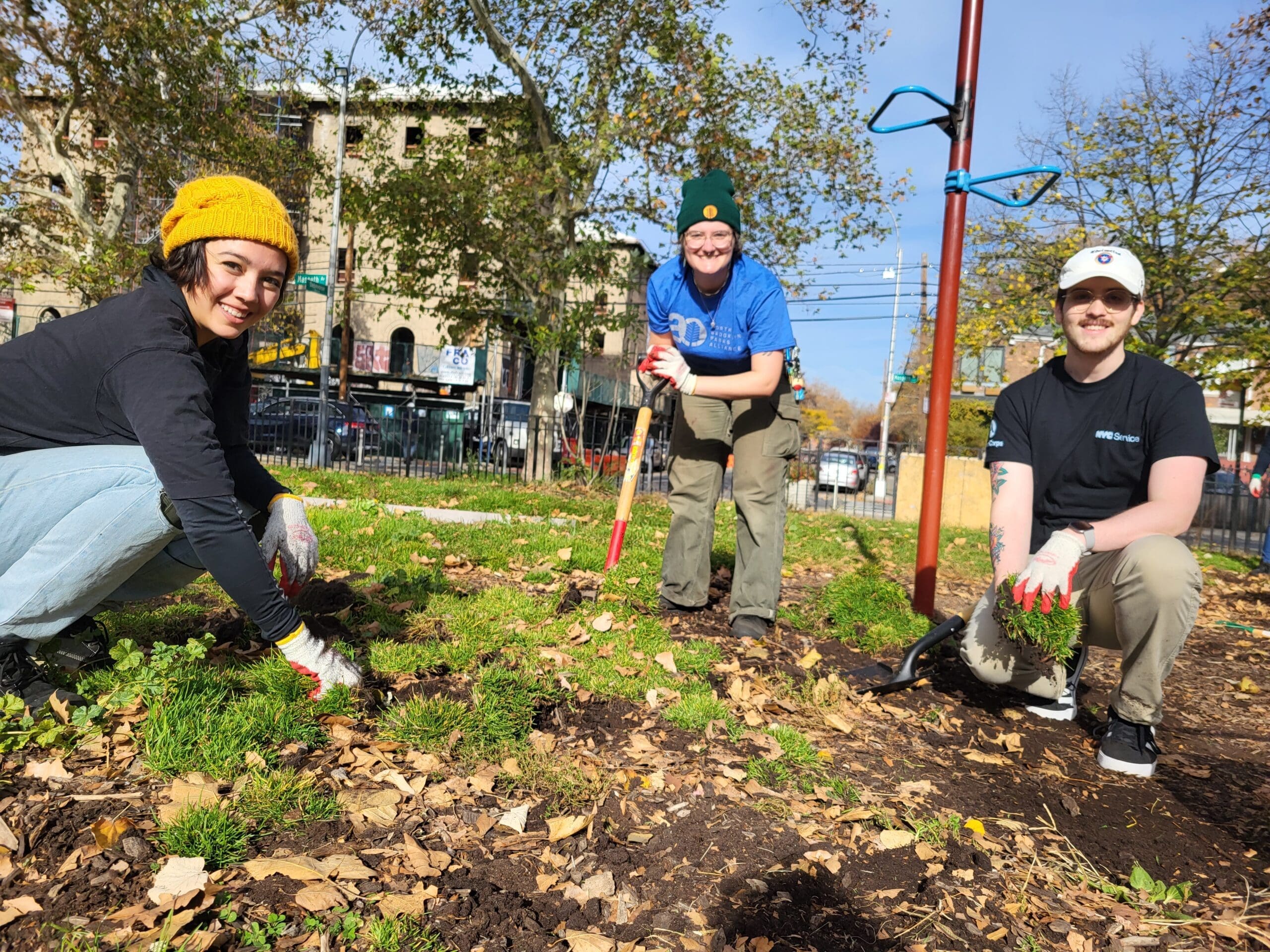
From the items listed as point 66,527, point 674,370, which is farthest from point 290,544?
point 674,370

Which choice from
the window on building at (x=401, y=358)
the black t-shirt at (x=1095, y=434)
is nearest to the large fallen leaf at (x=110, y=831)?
the black t-shirt at (x=1095, y=434)

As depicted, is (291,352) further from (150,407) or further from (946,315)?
(150,407)

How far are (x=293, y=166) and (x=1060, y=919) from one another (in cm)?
1636

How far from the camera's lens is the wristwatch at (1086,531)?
2.94 m

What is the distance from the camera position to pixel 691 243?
3.85 m

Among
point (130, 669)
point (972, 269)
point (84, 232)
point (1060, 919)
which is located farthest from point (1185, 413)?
point (84, 232)

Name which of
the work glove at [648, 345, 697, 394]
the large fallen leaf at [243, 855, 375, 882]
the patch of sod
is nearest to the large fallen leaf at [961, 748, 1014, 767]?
the patch of sod

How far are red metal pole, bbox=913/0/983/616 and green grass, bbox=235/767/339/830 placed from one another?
339 centimetres

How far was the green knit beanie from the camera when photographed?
148 inches

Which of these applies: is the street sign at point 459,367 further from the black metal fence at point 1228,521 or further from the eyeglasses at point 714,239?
the eyeglasses at point 714,239

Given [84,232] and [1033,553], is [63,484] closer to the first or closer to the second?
[1033,553]

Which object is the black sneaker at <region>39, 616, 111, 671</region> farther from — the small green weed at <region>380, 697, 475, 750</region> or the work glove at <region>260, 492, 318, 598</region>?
the small green weed at <region>380, 697, 475, 750</region>

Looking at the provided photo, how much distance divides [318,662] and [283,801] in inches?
20.6

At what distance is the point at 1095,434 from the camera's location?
124 inches
